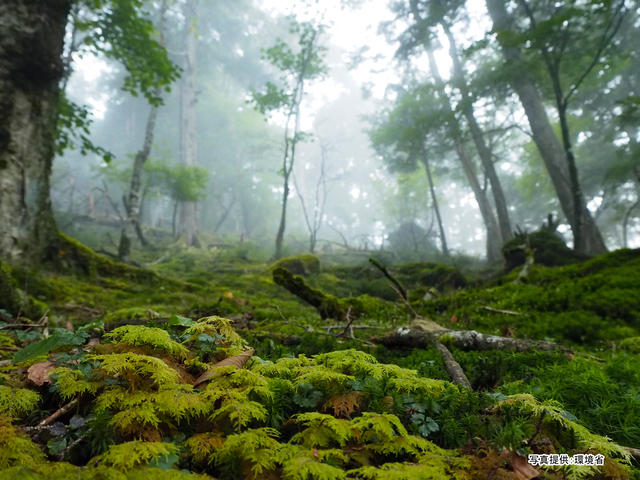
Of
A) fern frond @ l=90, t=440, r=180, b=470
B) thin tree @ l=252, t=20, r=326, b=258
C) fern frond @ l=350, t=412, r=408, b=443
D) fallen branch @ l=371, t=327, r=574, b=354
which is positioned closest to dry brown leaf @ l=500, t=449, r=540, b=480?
fern frond @ l=350, t=412, r=408, b=443

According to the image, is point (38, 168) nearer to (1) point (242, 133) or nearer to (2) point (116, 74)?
(1) point (242, 133)

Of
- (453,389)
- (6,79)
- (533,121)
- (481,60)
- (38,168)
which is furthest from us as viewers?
(481,60)

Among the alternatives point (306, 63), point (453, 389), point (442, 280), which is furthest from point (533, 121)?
point (453, 389)

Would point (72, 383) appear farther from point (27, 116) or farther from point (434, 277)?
point (434, 277)

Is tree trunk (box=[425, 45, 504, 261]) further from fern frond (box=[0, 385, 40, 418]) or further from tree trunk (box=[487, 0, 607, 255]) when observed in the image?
fern frond (box=[0, 385, 40, 418])

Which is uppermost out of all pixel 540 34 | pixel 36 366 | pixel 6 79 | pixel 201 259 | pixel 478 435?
pixel 540 34

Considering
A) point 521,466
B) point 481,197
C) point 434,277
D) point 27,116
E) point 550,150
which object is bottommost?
point 521,466

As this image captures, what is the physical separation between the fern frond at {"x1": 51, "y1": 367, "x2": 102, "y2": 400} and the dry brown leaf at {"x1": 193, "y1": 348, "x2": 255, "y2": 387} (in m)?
0.37

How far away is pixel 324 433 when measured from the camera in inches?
44.6

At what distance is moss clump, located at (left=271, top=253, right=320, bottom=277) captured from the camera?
36.4 ft

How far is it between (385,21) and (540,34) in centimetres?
1368

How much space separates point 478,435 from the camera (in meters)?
1.30

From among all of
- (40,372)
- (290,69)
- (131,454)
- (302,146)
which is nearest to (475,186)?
(290,69)

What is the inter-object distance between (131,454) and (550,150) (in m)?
14.6
